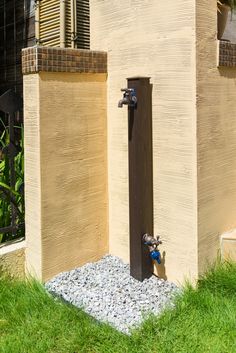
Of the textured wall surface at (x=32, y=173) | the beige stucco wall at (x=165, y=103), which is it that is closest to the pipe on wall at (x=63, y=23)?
the beige stucco wall at (x=165, y=103)

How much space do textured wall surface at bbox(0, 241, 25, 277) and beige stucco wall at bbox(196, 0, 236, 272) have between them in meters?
1.29

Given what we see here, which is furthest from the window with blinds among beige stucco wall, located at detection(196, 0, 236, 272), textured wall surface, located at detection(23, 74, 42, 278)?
beige stucco wall, located at detection(196, 0, 236, 272)

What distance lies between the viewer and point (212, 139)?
116 inches

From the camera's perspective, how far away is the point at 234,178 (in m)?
3.22

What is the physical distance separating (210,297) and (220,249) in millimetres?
518

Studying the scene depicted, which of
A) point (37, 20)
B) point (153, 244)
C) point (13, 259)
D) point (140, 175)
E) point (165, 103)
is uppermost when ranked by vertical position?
point (37, 20)

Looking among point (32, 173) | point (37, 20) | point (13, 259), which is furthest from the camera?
point (37, 20)

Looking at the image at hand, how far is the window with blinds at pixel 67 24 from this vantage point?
4629 mm

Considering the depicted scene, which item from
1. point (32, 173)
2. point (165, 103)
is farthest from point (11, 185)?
point (165, 103)

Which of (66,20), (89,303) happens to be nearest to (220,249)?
(89,303)

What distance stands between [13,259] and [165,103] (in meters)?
1.54

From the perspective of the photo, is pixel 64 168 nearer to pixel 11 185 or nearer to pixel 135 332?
pixel 11 185

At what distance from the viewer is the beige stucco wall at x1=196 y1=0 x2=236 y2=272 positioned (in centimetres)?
280

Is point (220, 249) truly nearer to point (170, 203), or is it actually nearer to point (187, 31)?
point (170, 203)
